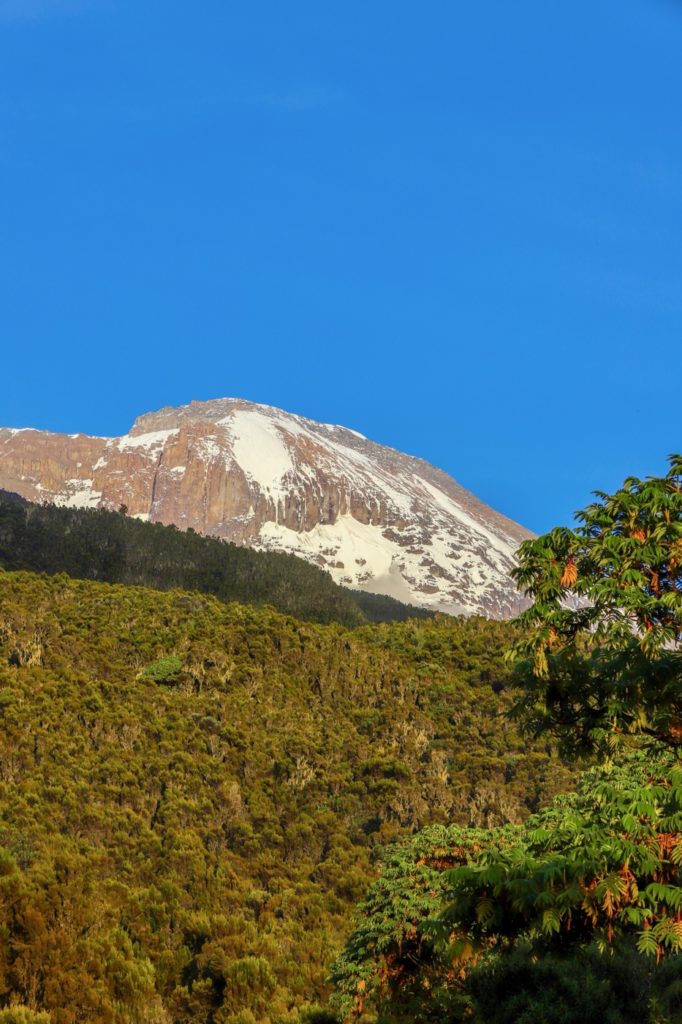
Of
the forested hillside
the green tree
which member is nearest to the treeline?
the forested hillside

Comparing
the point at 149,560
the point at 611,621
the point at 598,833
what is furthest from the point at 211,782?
the point at 149,560

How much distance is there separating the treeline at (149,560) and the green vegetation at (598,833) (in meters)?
72.3

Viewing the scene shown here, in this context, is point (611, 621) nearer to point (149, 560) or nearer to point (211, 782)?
point (211, 782)

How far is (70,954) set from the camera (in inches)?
813

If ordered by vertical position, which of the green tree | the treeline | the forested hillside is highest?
the treeline

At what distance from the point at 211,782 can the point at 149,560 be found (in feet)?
223

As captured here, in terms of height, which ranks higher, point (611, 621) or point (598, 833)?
point (611, 621)

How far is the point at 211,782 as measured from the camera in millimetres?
35469

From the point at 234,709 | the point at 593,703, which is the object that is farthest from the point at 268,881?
the point at 593,703

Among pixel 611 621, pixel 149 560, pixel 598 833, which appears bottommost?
pixel 598 833

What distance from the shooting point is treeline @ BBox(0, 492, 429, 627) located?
303 ft

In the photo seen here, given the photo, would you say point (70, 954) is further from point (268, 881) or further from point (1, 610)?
point (1, 610)

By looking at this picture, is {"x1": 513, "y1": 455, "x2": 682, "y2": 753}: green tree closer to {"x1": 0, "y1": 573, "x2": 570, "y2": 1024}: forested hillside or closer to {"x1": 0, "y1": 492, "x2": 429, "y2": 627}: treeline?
{"x1": 0, "y1": 573, "x2": 570, "y2": 1024}: forested hillside

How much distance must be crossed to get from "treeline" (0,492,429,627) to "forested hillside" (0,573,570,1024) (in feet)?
110
